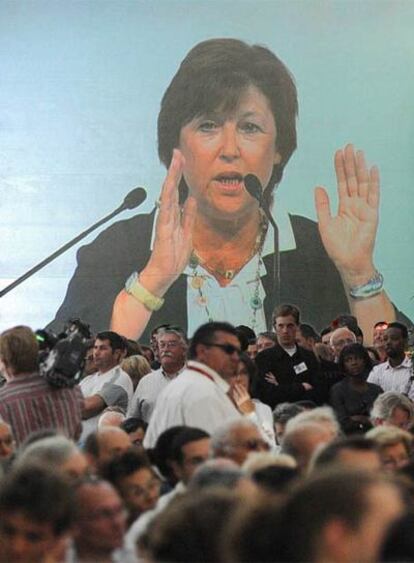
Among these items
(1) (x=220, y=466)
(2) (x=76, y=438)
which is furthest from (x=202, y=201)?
(1) (x=220, y=466)

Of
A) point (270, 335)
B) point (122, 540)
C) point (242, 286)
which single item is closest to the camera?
point (122, 540)

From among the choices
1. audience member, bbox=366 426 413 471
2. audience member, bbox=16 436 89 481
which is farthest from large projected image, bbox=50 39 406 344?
audience member, bbox=16 436 89 481

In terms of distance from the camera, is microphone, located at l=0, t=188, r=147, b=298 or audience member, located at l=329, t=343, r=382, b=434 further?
microphone, located at l=0, t=188, r=147, b=298

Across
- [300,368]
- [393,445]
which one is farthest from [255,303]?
[393,445]

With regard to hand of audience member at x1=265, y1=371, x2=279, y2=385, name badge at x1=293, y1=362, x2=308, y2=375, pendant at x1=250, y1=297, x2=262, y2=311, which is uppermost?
name badge at x1=293, y1=362, x2=308, y2=375

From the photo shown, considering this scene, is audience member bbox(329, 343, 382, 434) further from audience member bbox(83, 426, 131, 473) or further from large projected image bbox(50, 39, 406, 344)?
large projected image bbox(50, 39, 406, 344)

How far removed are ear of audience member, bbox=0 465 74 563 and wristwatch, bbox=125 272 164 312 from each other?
46.2ft

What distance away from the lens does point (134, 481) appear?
5.50 metres

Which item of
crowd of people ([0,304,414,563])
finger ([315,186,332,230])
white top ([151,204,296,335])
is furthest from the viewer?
finger ([315,186,332,230])

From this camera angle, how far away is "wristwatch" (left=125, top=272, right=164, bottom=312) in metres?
18.3

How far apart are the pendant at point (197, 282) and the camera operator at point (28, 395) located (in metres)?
11.2

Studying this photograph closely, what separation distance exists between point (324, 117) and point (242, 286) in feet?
7.52

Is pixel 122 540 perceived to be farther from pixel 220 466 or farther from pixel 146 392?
pixel 146 392

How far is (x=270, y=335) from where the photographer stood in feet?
37.5
